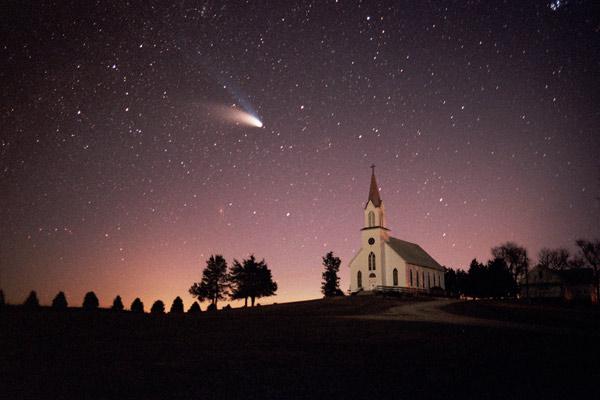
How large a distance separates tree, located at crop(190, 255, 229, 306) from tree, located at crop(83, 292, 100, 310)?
136 ft

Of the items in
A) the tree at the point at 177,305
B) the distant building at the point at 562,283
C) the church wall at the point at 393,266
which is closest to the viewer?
the tree at the point at 177,305

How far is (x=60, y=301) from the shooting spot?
3997 centimetres

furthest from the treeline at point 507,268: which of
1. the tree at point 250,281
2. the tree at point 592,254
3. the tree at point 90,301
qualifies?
the tree at point 90,301

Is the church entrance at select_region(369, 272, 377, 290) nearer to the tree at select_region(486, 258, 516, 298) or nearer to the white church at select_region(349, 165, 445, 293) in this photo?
the white church at select_region(349, 165, 445, 293)

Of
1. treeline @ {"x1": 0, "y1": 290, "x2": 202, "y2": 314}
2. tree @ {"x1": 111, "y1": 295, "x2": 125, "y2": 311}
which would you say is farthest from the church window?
tree @ {"x1": 111, "y1": 295, "x2": 125, "y2": 311}

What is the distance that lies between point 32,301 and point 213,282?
1811 inches

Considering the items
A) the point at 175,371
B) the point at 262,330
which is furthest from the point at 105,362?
Answer: the point at 262,330

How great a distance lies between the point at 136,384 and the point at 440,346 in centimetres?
926

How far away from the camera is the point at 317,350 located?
44.4 ft

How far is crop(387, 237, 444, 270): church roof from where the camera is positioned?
6931cm

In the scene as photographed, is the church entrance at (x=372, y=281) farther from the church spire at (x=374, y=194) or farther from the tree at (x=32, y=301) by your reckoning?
the tree at (x=32, y=301)

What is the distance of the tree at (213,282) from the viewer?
273ft

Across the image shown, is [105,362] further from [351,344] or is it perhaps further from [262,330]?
[262,330]

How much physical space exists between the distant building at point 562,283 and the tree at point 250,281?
51.5m
